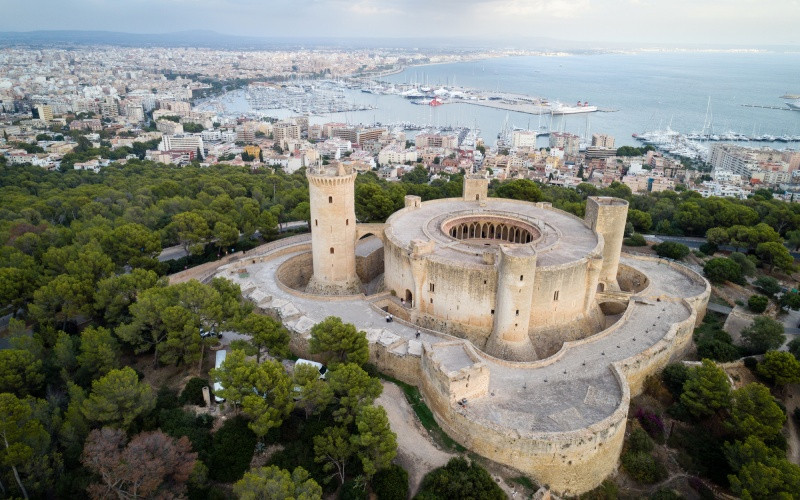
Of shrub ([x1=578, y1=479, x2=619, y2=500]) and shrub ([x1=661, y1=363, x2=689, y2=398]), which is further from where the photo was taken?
shrub ([x1=661, y1=363, x2=689, y2=398])

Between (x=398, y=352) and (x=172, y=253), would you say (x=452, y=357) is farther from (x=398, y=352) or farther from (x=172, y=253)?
(x=172, y=253)

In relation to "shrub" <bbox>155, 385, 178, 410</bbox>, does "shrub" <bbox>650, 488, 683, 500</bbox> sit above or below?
below

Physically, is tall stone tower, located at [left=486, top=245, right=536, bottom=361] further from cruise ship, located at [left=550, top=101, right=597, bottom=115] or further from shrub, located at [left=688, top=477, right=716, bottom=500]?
cruise ship, located at [left=550, top=101, right=597, bottom=115]

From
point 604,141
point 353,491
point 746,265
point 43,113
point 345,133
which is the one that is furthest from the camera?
point 345,133

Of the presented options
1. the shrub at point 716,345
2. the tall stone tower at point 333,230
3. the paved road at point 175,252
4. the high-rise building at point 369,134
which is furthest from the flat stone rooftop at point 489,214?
the high-rise building at point 369,134

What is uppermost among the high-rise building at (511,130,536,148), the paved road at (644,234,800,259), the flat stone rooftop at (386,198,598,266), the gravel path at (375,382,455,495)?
the flat stone rooftop at (386,198,598,266)

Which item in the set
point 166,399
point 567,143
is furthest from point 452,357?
point 567,143

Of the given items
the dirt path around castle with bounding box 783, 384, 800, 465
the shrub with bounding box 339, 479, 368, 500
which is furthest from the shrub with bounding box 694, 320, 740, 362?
the shrub with bounding box 339, 479, 368, 500
